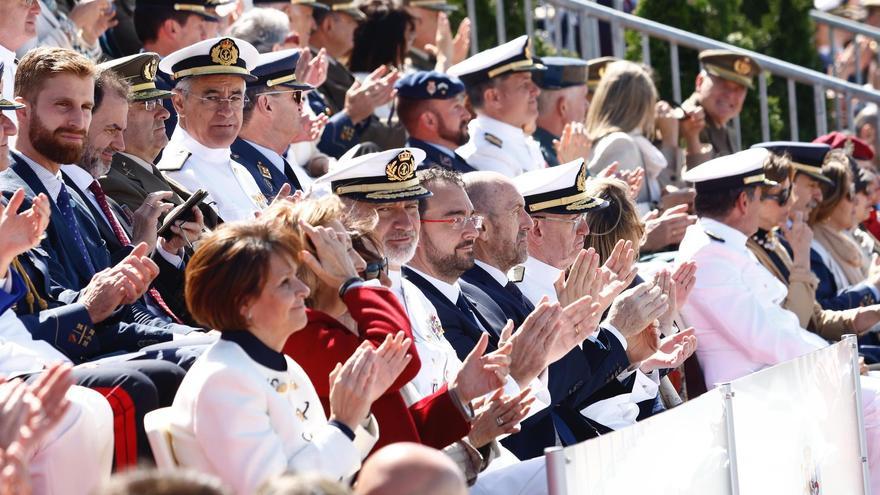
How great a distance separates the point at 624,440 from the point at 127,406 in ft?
4.51

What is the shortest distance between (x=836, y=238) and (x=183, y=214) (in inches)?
188

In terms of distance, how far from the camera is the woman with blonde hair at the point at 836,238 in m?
8.59

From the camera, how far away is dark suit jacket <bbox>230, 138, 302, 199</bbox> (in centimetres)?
646

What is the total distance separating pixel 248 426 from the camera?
3711mm

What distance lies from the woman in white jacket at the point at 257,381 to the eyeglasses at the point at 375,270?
606 mm

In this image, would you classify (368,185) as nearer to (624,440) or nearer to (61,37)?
(624,440)

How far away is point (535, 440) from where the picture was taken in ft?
17.9

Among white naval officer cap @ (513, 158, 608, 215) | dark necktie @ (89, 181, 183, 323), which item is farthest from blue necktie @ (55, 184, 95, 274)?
white naval officer cap @ (513, 158, 608, 215)

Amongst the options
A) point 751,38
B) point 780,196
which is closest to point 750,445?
point 780,196

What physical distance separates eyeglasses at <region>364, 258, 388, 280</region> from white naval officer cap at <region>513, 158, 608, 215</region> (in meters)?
1.66

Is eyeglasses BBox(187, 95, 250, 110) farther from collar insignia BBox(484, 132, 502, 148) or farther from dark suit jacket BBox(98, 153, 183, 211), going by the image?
collar insignia BBox(484, 132, 502, 148)

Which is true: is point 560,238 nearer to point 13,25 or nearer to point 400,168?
point 400,168

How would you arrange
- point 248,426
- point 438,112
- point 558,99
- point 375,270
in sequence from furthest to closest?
point 558,99 < point 438,112 < point 375,270 < point 248,426

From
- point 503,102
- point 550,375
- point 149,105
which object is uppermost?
point 149,105
